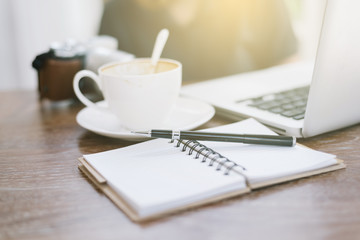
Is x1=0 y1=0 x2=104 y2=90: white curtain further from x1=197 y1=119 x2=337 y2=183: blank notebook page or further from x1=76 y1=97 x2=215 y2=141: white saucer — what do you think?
x1=197 y1=119 x2=337 y2=183: blank notebook page

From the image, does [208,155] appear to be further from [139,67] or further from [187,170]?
[139,67]

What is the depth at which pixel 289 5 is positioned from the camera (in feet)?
5.16

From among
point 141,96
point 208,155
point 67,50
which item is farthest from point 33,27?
point 208,155

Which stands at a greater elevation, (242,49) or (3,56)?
(242,49)

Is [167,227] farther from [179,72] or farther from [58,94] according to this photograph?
[58,94]

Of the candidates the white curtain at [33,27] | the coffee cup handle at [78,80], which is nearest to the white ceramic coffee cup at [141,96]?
the coffee cup handle at [78,80]

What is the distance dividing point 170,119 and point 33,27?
4.36ft

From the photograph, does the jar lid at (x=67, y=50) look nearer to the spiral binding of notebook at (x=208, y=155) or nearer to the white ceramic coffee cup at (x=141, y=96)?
the white ceramic coffee cup at (x=141, y=96)

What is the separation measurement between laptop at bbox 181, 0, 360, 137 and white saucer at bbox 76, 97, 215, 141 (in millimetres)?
42

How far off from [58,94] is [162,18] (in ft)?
2.32

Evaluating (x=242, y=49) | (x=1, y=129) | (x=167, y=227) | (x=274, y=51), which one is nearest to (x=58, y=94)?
(x=1, y=129)

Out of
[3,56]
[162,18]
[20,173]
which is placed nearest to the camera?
[20,173]

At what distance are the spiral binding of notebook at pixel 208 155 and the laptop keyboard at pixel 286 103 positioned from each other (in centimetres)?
20

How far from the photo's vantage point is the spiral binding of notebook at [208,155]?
48 cm
